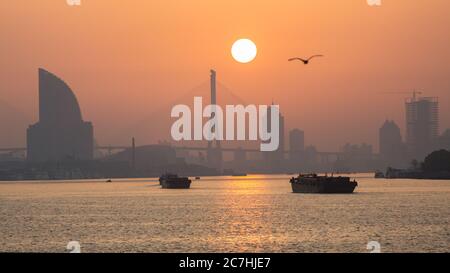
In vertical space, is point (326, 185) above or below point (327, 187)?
above

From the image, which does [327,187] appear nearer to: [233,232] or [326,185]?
[326,185]

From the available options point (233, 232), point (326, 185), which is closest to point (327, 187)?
point (326, 185)

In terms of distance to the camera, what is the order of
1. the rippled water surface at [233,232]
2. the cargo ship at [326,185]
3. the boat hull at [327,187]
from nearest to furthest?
the rippled water surface at [233,232], the boat hull at [327,187], the cargo ship at [326,185]

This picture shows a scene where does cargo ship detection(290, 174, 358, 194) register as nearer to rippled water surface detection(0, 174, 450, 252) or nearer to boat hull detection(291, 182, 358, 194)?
boat hull detection(291, 182, 358, 194)

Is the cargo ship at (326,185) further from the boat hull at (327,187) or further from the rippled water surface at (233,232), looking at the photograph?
the rippled water surface at (233,232)

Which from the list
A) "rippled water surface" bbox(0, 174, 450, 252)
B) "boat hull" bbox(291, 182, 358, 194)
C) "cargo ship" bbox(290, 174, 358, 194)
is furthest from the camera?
"cargo ship" bbox(290, 174, 358, 194)

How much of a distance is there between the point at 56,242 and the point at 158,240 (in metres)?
7.16

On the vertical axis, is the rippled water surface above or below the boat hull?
above

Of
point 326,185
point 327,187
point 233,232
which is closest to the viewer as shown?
point 233,232

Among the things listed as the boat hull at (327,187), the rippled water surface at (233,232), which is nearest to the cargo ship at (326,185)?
the boat hull at (327,187)

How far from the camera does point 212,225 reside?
74.1m

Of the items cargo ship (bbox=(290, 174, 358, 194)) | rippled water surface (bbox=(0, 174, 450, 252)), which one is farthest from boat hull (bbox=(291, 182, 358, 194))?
rippled water surface (bbox=(0, 174, 450, 252))
